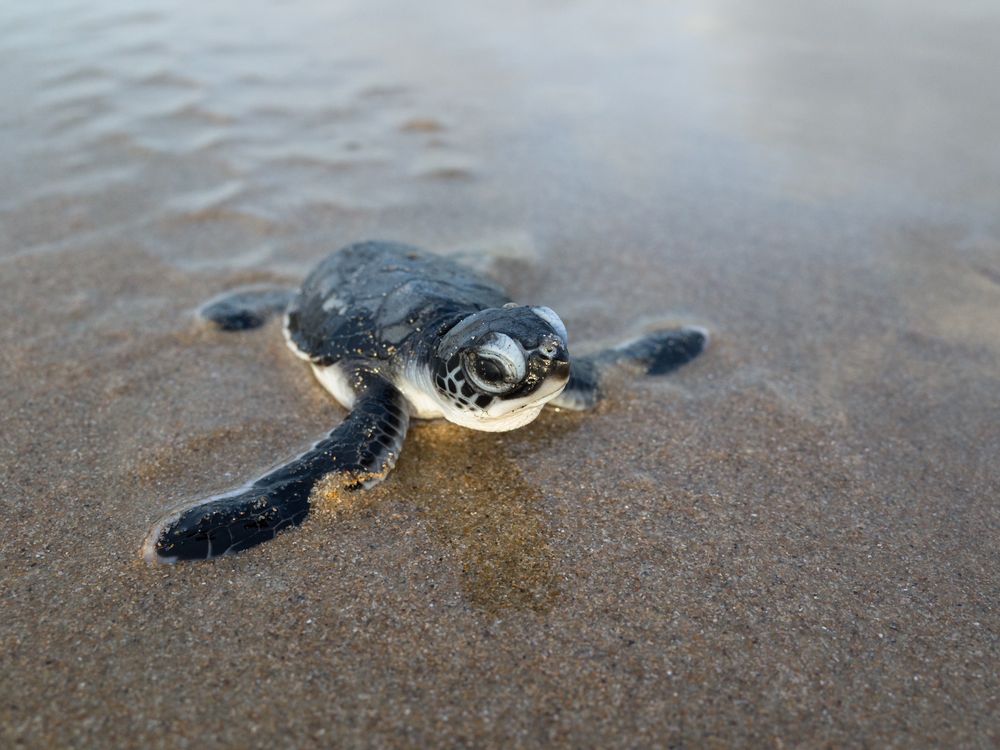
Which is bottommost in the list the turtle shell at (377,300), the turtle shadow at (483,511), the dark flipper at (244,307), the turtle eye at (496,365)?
the turtle shadow at (483,511)

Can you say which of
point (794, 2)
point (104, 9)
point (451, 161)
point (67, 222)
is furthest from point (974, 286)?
point (104, 9)

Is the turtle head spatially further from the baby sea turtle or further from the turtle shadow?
the turtle shadow

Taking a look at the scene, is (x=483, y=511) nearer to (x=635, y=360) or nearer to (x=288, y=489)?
(x=288, y=489)

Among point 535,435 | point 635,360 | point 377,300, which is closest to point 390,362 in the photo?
point 377,300

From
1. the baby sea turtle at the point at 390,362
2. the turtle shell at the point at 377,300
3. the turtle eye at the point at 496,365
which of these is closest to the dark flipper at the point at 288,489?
the baby sea turtle at the point at 390,362

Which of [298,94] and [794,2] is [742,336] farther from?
A: [794,2]

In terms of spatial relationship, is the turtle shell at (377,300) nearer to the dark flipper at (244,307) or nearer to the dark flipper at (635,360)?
the dark flipper at (244,307)

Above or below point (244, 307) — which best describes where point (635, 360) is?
below

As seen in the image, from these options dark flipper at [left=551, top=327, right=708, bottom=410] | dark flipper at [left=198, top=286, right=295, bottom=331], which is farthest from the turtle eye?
dark flipper at [left=198, top=286, right=295, bottom=331]

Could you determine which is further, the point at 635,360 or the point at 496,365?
the point at 635,360
